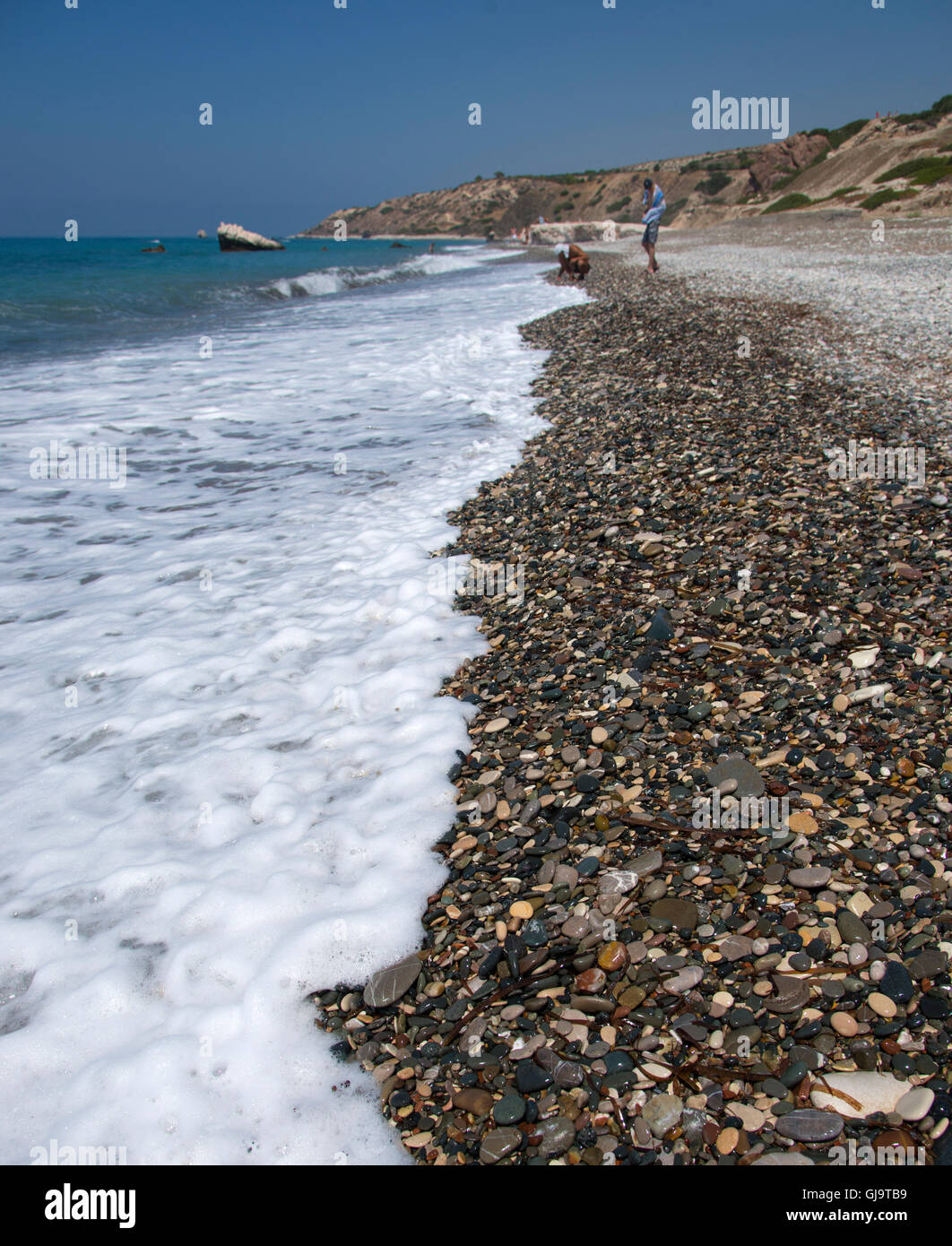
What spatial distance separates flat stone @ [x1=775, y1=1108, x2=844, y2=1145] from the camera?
7.57 ft

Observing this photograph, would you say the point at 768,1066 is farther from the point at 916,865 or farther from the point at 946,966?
the point at 916,865

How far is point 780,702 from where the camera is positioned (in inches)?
164

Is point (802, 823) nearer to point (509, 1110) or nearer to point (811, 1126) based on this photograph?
point (811, 1126)

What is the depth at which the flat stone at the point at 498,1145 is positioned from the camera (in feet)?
8.05

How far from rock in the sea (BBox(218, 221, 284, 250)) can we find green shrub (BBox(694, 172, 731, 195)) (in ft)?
173

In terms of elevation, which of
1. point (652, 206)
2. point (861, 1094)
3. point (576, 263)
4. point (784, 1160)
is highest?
point (576, 263)

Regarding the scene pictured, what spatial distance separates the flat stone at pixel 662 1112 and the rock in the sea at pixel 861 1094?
470 mm

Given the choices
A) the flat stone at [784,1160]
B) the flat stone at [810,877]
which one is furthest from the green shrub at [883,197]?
the flat stone at [784,1160]

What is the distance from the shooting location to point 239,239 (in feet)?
267

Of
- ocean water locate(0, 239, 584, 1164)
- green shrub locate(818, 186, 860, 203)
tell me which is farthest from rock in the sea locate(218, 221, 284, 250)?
ocean water locate(0, 239, 584, 1164)

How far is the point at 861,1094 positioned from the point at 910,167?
56.3 meters

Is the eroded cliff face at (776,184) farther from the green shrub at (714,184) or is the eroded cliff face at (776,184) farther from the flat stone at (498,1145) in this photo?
the flat stone at (498,1145)

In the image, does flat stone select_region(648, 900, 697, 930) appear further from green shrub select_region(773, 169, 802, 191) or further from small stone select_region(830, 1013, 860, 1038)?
green shrub select_region(773, 169, 802, 191)

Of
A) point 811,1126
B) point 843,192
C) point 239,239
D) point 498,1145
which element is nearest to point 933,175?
point 843,192
